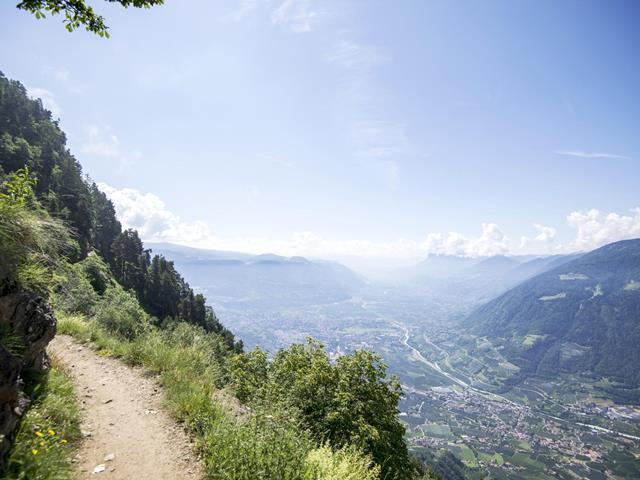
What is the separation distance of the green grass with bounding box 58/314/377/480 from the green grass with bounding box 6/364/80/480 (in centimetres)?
204

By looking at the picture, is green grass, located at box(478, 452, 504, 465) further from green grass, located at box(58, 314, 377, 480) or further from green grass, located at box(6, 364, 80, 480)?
green grass, located at box(6, 364, 80, 480)

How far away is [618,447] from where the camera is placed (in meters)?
131

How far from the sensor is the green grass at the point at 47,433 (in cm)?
383

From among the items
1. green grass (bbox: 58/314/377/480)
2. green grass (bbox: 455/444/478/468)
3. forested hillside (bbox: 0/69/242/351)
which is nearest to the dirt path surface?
green grass (bbox: 58/314/377/480)

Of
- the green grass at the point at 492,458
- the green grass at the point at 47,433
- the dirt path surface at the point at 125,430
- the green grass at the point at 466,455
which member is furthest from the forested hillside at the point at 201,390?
the green grass at the point at 492,458

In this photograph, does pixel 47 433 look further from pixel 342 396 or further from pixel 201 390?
pixel 342 396

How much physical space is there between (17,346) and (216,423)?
11.9 ft

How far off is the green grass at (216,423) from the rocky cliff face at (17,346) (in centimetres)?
288

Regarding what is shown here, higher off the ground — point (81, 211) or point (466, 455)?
point (81, 211)

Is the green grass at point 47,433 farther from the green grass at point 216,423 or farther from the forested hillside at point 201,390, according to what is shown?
the green grass at point 216,423

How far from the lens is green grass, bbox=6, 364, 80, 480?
383 cm

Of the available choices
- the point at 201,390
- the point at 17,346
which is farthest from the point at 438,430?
the point at 17,346

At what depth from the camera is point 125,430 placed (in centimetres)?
624

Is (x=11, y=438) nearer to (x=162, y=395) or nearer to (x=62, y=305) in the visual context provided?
(x=162, y=395)
